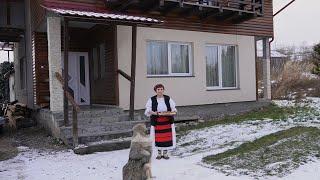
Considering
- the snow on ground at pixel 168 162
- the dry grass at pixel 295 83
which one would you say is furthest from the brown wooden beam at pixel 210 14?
the dry grass at pixel 295 83

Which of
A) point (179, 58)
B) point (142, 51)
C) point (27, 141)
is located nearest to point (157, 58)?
point (142, 51)

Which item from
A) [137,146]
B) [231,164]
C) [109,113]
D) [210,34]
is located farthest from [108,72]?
[137,146]

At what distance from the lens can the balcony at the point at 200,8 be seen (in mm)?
13270

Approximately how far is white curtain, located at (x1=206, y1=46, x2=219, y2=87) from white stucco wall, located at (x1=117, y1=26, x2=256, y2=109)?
32 centimetres

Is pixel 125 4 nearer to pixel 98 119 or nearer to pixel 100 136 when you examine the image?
pixel 98 119

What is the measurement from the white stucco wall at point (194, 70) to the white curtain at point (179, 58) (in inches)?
9.6

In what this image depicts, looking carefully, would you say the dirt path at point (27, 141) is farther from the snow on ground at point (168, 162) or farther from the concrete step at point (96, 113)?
the concrete step at point (96, 113)

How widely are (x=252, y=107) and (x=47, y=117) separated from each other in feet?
25.5

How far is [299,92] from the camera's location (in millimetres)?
21953

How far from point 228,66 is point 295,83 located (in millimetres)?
8347

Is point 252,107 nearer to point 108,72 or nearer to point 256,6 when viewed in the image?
point 256,6

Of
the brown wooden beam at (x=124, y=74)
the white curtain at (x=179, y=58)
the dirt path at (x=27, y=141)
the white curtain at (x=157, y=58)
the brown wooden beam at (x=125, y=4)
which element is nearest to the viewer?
the dirt path at (x=27, y=141)

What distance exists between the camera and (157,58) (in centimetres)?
1409

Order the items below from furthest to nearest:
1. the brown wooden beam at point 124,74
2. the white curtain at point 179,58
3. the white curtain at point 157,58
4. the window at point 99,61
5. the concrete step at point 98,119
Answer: the white curtain at point 179,58 → the window at point 99,61 → the white curtain at point 157,58 → the brown wooden beam at point 124,74 → the concrete step at point 98,119
